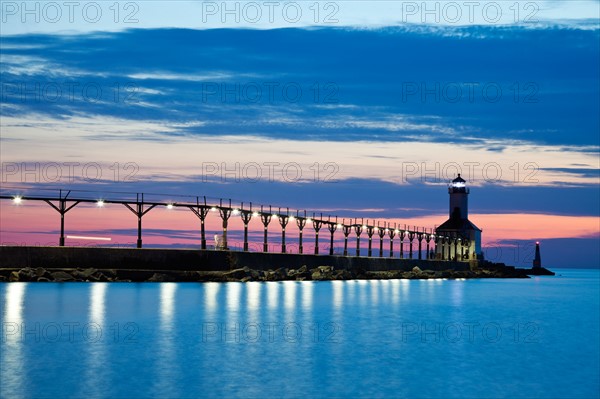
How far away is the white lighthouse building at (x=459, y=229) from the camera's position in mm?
131500

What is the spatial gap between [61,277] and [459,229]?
83.6 meters

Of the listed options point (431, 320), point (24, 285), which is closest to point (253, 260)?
point (24, 285)

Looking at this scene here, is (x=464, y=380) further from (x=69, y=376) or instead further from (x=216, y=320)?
(x=216, y=320)

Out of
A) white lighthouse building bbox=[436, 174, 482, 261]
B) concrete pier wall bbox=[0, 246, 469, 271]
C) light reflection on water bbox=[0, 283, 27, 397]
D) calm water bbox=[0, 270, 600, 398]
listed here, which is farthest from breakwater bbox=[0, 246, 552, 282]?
white lighthouse building bbox=[436, 174, 482, 261]

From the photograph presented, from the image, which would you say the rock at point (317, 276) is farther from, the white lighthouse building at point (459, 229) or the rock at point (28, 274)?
the white lighthouse building at point (459, 229)

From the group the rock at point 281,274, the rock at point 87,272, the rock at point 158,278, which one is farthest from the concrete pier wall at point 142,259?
the rock at point 281,274

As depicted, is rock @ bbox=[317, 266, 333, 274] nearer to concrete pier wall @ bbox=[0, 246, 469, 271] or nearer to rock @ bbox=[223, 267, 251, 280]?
concrete pier wall @ bbox=[0, 246, 469, 271]

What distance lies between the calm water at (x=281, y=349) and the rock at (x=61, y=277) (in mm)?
8613

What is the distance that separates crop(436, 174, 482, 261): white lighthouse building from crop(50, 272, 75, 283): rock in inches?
3138

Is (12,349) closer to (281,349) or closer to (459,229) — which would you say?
(281,349)

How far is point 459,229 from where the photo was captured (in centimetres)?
13288

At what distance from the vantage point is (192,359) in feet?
85.5

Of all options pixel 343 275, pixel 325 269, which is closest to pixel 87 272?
pixel 325 269

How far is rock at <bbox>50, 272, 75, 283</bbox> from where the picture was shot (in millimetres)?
60344
